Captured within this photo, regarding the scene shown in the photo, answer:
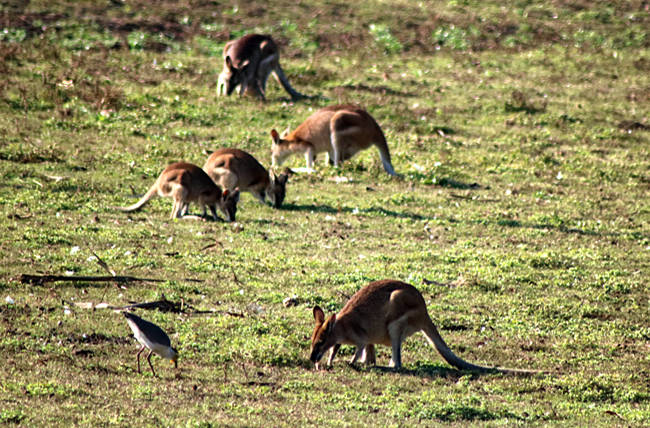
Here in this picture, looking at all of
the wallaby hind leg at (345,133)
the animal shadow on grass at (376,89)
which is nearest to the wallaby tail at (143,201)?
the wallaby hind leg at (345,133)

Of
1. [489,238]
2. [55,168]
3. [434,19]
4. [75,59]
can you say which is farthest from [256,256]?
[434,19]

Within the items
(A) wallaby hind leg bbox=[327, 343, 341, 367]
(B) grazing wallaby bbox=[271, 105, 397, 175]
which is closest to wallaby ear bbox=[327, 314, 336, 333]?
(A) wallaby hind leg bbox=[327, 343, 341, 367]

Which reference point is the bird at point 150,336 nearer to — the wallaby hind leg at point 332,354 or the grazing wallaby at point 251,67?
the wallaby hind leg at point 332,354

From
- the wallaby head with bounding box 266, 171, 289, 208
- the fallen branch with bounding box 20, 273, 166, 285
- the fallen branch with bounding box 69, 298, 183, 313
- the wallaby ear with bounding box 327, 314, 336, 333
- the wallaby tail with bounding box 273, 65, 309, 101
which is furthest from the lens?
the wallaby tail with bounding box 273, 65, 309, 101

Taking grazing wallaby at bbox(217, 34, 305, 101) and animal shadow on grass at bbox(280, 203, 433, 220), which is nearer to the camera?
animal shadow on grass at bbox(280, 203, 433, 220)

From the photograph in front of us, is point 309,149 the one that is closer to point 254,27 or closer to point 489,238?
point 489,238

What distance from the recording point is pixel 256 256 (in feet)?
35.7

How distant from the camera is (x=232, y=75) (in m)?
19.4

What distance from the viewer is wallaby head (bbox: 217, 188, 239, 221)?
484 inches

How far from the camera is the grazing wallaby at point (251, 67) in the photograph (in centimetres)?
1948

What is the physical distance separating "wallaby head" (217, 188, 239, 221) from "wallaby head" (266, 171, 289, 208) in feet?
3.22

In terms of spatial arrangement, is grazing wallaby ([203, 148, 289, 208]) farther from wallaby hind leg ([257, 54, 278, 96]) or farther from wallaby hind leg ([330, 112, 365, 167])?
wallaby hind leg ([257, 54, 278, 96])

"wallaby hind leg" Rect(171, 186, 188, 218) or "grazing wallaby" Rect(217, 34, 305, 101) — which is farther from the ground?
"grazing wallaby" Rect(217, 34, 305, 101)

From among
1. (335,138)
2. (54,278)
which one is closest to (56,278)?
(54,278)
